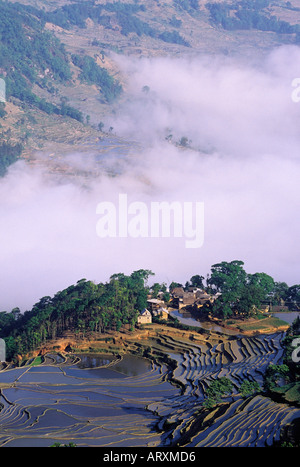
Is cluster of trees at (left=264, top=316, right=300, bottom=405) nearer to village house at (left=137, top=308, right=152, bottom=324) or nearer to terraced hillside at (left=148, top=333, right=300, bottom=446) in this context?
terraced hillside at (left=148, top=333, right=300, bottom=446)

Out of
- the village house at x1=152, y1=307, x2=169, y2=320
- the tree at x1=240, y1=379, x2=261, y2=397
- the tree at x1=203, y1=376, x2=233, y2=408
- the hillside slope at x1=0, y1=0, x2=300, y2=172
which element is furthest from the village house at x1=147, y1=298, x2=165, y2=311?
the hillside slope at x1=0, y1=0, x2=300, y2=172

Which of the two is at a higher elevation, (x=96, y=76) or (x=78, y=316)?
(x=96, y=76)

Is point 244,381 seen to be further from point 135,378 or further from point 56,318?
point 56,318

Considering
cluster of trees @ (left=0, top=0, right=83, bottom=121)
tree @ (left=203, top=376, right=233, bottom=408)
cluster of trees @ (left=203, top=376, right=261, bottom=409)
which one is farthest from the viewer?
cluster of trees @ (left=0, top=0, right=83, bottom=121)

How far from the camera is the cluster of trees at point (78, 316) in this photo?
1907 inches

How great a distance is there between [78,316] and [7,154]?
83454 mm

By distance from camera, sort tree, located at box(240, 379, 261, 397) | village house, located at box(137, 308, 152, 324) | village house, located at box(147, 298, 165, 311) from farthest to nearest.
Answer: village house, located at box(147, 298, 165, 311) < village house, located at box(137, 308, 152, 324) < tree, located at box(240, 379, 261, 397)

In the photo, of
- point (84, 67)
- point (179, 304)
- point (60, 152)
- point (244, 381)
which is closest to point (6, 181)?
point (60, 152)

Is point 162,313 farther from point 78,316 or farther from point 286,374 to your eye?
point 286,374

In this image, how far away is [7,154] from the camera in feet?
423

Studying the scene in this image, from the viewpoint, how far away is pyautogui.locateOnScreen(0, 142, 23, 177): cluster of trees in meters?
128

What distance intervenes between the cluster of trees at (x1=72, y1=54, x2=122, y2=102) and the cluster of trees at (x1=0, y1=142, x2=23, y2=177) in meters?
51.8

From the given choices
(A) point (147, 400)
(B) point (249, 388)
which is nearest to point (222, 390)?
(B) point (249, 388)
